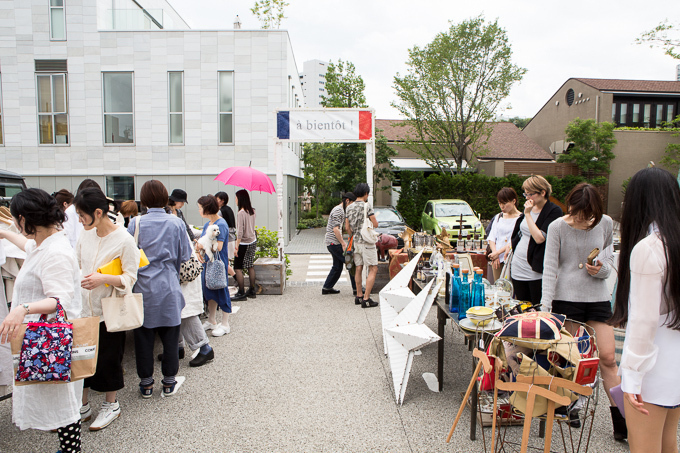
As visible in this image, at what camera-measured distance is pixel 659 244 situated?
6.35ft

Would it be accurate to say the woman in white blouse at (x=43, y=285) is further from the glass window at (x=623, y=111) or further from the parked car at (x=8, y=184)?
the glass window at (x=623, y=111)

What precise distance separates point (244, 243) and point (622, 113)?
30.0 meters

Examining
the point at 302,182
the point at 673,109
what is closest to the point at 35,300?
the point at 302,182

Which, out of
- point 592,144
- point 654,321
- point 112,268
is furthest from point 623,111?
point 112,268

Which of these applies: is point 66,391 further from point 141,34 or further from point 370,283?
point 141,34

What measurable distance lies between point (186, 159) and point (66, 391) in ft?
41.4

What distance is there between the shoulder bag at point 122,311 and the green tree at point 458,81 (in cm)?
2003

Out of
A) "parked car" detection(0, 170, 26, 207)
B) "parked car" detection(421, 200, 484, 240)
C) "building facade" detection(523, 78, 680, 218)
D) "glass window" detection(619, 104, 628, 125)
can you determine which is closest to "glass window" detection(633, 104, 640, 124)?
"building facade" detection(523, 78, 680, 218)

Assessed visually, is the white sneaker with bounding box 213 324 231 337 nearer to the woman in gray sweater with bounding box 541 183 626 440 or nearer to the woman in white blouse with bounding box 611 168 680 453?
the woman in gray sweater with bounding box 541 183 626 440

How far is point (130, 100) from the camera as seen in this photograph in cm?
1459

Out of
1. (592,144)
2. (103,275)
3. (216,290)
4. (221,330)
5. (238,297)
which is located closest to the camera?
(103,275)

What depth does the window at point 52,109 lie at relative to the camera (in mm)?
14383

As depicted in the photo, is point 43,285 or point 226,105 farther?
point 226,105

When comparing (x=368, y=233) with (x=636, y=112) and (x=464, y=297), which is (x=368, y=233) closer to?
(x=464, y=297)
